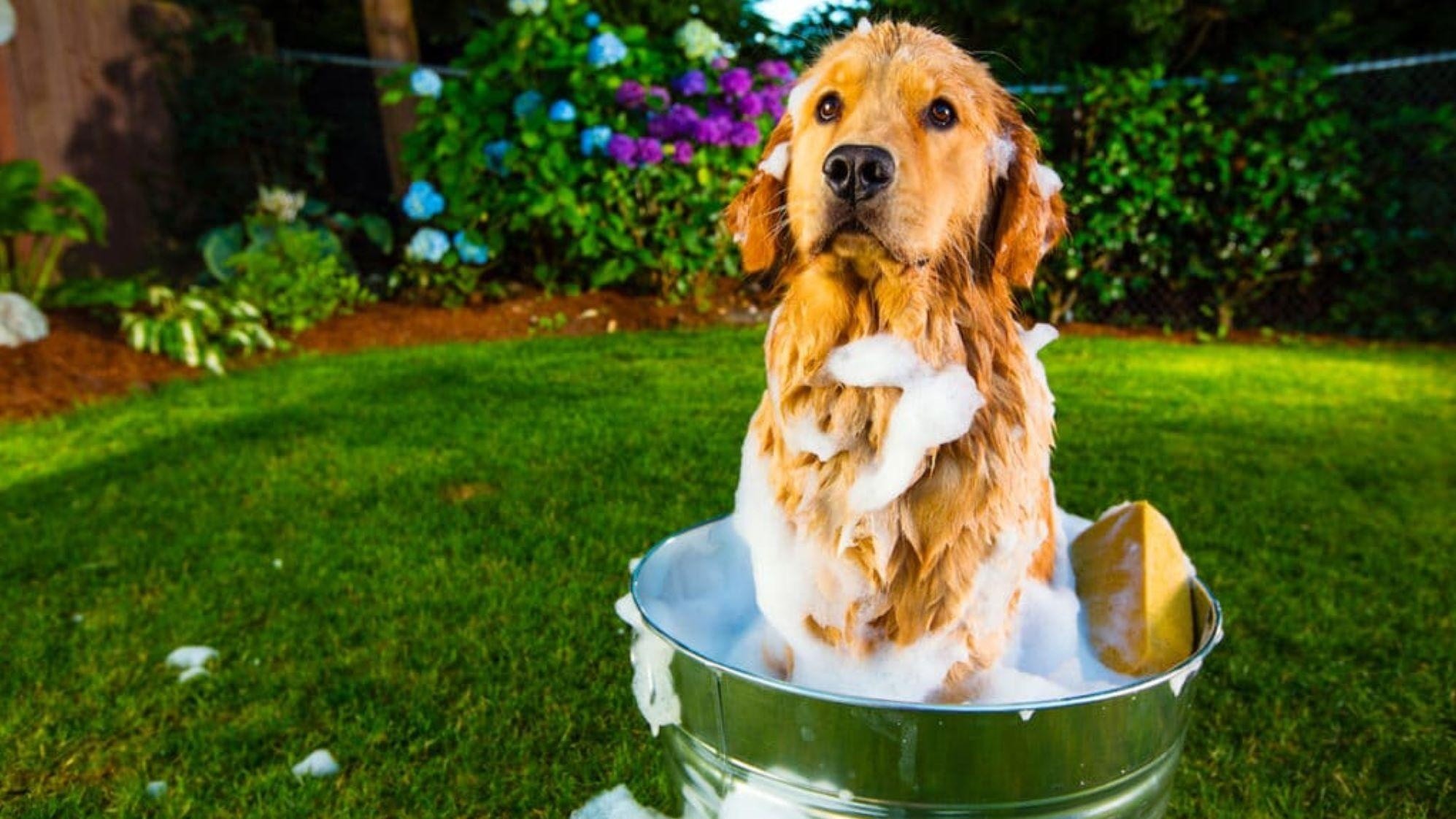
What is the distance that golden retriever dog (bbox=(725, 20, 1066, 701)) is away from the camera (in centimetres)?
149

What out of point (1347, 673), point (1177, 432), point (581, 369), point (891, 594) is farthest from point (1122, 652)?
point (581, 369)

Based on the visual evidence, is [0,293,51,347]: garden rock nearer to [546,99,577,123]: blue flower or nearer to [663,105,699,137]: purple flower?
[546,99,577,123]: blue flower

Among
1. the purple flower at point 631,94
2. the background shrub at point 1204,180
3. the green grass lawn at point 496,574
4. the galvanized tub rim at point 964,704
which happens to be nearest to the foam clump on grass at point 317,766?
the green grass lawn at point 496,574

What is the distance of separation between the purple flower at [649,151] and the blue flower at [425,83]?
149 cm

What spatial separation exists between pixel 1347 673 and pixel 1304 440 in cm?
237

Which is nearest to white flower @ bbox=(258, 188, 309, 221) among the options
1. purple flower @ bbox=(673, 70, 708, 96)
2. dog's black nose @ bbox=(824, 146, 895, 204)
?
purple flower @ bbox=(673, 70, 708, 96)

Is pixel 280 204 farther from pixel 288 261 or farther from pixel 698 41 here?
pixel 698 41

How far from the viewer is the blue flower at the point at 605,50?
646cm

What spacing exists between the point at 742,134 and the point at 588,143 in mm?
1019

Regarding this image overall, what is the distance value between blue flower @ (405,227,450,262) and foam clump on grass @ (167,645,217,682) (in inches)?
179

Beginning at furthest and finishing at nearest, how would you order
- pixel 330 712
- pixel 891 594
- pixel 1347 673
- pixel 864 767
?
pixel 1347 673 < pixel 330 712 < pixel 891 594 < pixel 864 767

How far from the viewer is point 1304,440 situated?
4691 mm

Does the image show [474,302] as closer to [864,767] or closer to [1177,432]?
[1177,432]

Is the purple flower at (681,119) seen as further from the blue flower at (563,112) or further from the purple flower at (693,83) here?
the blue flower at (563,112)
